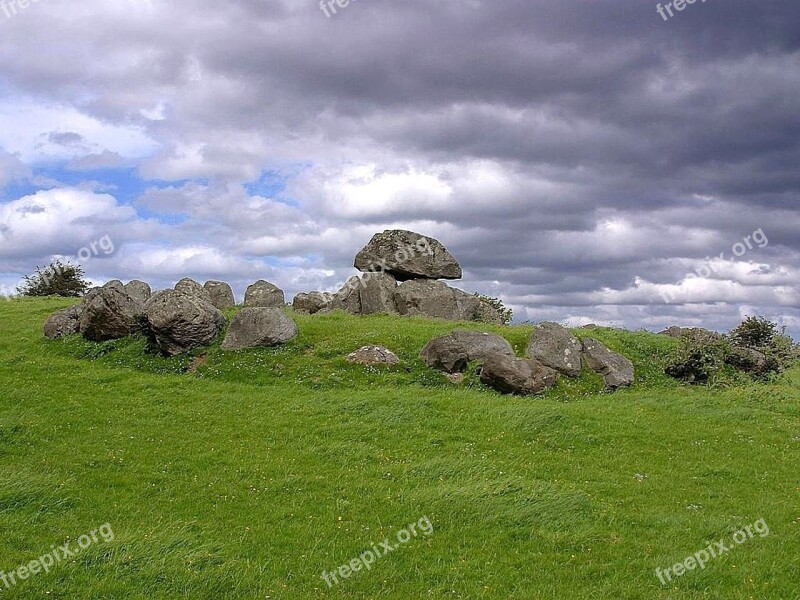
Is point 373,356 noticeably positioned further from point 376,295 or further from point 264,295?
point 264,295

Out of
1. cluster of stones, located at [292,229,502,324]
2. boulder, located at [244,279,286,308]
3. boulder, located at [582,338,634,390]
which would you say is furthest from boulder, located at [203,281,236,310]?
boulder, located at [582,338,634,390]

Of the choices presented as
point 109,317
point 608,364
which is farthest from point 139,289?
point 608,364

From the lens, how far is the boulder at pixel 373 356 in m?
33.3

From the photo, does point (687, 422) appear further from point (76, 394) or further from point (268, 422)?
point (76, 394)

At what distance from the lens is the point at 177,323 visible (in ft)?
114

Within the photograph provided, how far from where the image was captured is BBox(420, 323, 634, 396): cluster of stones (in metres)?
31.2

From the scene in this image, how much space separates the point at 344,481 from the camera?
19812 mm

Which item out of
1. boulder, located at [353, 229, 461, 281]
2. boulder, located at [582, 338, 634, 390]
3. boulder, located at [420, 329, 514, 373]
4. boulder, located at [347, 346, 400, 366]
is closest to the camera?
boulder, located at [420, 329, 514, 373]

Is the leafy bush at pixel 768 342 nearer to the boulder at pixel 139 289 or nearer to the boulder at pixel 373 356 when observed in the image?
the boulder at pixel 373 356

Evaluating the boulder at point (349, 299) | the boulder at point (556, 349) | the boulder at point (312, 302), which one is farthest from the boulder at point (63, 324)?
the boulder at point (556, 349)

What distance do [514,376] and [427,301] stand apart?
16669mm

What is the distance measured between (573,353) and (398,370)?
28.9 feet

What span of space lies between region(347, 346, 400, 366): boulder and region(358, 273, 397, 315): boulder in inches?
481

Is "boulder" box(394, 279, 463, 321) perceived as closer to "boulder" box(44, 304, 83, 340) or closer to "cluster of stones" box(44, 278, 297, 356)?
"cluster of stones" box(44, 278, 297, 356)
